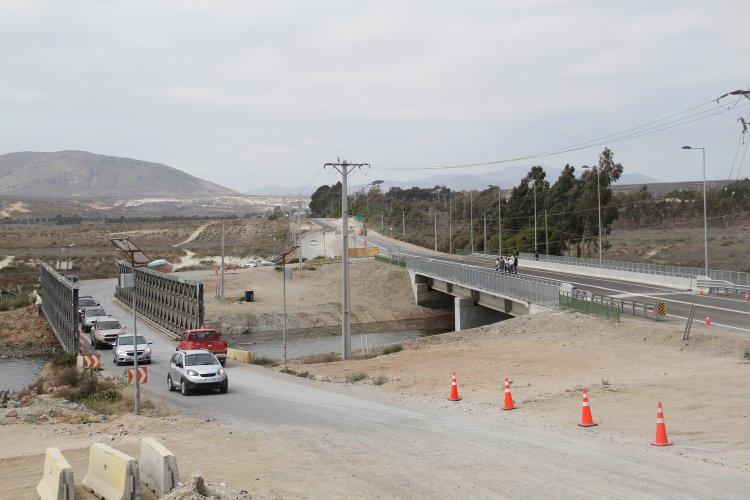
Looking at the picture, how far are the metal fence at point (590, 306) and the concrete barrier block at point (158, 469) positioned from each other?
26546 millimetres

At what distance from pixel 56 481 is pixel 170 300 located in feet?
139

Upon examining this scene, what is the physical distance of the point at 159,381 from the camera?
102ft

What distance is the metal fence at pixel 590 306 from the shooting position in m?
35.7

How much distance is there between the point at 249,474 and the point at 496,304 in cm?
4212

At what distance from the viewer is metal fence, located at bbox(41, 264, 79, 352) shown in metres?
42.4

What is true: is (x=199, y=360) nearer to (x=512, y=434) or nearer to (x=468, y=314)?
(x=512, y=434)

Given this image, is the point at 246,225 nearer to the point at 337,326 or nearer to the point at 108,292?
the point at 108,292

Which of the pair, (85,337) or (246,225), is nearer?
(85,337)

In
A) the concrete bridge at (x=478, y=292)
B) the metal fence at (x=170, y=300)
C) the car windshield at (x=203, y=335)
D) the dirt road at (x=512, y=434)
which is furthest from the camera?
the metal fence at (x=170, y=300)

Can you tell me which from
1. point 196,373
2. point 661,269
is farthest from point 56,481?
point 661,269

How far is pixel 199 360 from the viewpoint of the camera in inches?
1078

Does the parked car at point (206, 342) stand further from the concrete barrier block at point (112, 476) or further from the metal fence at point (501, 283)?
the concrete barrier block at point (112, 476)

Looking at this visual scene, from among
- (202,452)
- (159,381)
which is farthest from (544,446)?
(159,381)

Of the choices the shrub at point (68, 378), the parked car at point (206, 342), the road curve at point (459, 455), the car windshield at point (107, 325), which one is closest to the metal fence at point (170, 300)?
the car windshield at point (107, 325)
